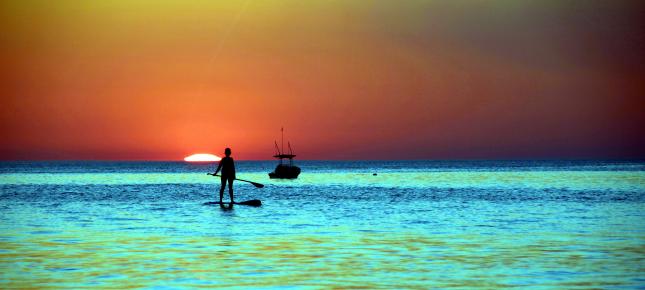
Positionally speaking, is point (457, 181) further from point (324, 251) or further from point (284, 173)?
point (324, 251)

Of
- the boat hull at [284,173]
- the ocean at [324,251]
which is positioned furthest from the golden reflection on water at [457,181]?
the ocean at [324,251]

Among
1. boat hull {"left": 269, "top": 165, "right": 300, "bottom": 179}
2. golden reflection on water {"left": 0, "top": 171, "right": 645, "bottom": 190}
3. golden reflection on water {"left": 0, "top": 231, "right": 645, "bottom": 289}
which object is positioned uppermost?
boat hull {"left": 269, "top": 165, "right": 300, "bottom": 179}

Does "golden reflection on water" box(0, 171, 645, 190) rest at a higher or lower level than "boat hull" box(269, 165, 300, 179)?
lower

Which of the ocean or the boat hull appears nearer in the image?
the ocean

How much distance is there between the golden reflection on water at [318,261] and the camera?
1438 centimetres

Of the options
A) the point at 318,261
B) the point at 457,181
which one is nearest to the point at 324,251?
the point at 318,261

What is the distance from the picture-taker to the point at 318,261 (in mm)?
16922

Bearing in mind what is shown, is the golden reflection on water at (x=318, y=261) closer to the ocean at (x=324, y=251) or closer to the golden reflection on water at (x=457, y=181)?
the ocean at (x=324, y=251)

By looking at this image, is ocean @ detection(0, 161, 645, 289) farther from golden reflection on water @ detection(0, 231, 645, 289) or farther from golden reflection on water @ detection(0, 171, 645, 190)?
golden reflection on water @ detection(0, 171, 645, 190)

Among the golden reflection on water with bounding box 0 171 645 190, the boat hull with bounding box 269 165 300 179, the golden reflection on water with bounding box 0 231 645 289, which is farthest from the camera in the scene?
the boat hull with bounding box 269 165 300 179

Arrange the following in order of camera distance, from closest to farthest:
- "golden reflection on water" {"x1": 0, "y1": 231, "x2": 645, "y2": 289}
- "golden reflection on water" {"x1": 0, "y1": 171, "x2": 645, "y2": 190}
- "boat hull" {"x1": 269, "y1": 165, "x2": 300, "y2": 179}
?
"golden reflection on water" {"x1": 0, "y1": 231, "x2": 645, "y2": 289} → "golden reflection on water" {"x1": 0, "y1": 171, "x2": 645, "y2": 190} → "boat hull" {"x1": 269, "y1": 165, "x2": 300, "y2": 179}

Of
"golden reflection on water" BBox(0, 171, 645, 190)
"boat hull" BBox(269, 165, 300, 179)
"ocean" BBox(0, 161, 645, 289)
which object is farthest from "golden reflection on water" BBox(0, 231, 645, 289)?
"boat hull" BBox(269, 165, 300, 179)

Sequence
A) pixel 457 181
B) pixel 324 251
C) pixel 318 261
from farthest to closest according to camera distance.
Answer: pixel 457 181 → pixel 324 251 → pixel 318 261

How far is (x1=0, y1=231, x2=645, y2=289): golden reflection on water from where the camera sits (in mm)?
14375
